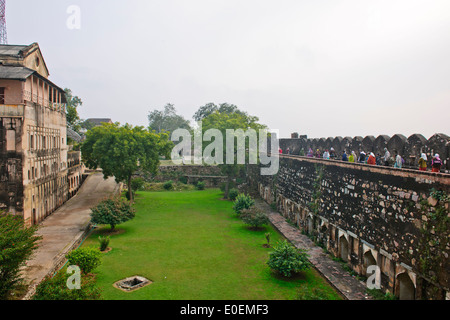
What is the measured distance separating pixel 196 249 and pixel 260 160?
49.4ft

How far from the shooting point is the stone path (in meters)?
10.2

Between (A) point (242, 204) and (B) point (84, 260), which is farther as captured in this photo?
(A) point (242, 204)

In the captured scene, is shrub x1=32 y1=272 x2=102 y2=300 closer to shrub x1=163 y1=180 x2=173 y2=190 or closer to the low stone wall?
shrub x1=163 y1=180 x2=173 y2=190

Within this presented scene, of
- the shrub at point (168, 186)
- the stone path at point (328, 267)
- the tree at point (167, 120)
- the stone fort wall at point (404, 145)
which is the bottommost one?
the stone path at point (328, 267)

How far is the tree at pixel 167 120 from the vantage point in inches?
2800

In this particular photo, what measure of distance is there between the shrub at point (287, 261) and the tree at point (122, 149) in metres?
12.1

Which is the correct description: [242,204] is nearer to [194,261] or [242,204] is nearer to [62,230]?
[194,261]

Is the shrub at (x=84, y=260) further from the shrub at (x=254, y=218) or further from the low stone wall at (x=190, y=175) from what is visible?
the low stone wall at (x=190, y=175)

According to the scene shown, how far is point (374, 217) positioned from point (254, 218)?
782cm

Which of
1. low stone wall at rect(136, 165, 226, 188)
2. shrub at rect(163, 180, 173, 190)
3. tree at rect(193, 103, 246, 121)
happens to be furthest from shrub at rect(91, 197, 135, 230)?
tree at rect(193, 103, 246, 121)

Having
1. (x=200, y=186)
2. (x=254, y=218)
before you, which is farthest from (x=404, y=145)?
(x=200, y=186)

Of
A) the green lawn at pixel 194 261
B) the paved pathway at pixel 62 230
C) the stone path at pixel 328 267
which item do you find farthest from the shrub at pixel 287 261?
the paved pathway at pixel 62 230

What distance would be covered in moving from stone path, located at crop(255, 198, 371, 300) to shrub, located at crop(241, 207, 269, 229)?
1054mm

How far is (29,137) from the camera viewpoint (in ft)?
53.8
